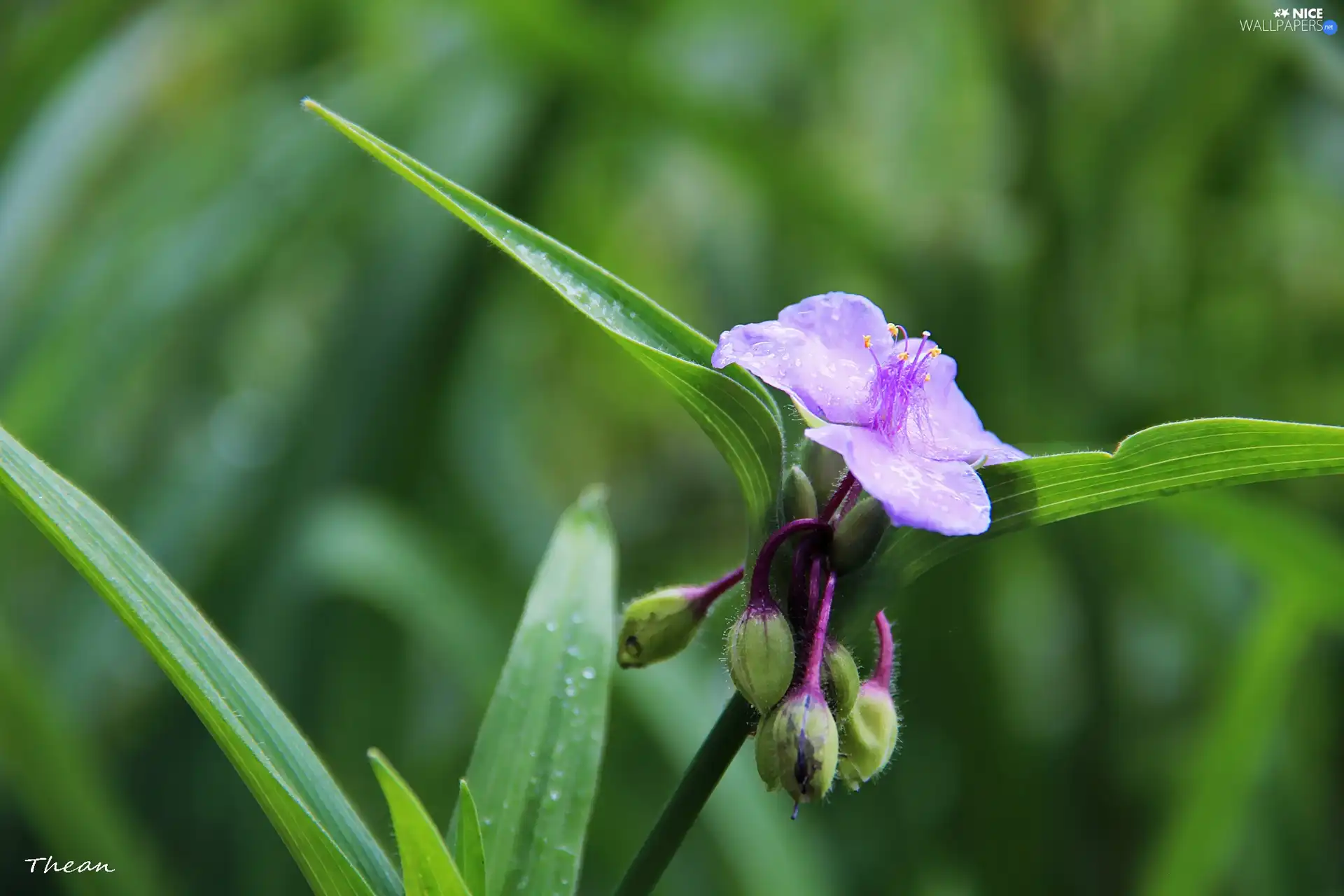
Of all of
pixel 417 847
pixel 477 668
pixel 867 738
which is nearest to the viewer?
pixel 417 847

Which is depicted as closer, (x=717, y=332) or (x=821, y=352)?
(x=821, y=352)

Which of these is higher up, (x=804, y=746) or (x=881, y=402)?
(x=881, y=402)

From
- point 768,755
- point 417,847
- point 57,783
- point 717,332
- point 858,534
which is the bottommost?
point 57,783

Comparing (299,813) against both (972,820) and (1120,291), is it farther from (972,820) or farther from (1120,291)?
(1120,291)

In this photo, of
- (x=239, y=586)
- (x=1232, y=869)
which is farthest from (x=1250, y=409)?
(x=239, y=586)

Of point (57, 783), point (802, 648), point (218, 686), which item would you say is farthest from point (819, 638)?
point (57, 783)

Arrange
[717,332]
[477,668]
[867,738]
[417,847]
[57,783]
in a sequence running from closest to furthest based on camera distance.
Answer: [417,847] → [867,738] → [57,783] → [477,668] → [717,332]

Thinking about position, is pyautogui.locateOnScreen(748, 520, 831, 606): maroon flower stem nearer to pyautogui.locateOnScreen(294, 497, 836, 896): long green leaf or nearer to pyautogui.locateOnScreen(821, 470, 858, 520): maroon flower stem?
pyautogui.locateOnScreen(821, 470, 858, 520): maroon flower stem

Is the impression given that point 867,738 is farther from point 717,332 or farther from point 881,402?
point 717,332
